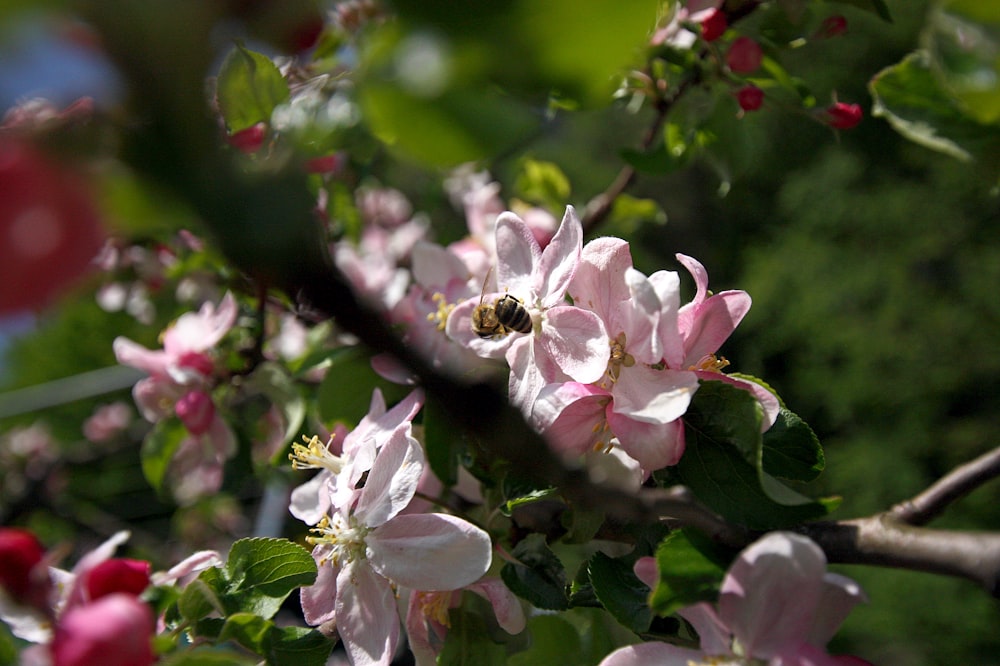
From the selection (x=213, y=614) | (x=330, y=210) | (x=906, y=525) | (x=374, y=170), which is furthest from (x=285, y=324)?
(x=906, y=525)

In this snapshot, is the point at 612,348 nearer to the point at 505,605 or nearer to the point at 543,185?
the point at 505,605

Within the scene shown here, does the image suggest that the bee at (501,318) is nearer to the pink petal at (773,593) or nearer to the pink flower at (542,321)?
the pink flower at (542,321)

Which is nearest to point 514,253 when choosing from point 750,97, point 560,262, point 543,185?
point 560,262

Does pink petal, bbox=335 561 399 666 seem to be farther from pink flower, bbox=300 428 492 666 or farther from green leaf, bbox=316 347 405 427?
green leaf, bbox=316 347 405 427

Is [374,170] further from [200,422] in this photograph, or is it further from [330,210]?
[200,422]

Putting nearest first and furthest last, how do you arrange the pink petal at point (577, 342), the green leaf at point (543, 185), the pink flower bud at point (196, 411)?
the pink petal at point (577, 342), the pink flower bud at point (196, 411), the green leaf at point (543, 185)

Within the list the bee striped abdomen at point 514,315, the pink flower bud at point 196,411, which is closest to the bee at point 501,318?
the bee striped abdomen at point 514,315

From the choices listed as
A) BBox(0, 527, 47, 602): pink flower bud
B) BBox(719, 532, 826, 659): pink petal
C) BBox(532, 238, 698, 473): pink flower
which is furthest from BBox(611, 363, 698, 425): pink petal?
BBox(0, 527, 47, 602): pink flower bud
